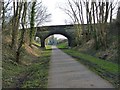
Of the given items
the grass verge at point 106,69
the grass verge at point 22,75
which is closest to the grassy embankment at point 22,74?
the grass verge at point 22,75

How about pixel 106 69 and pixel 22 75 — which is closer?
pixel 22 75

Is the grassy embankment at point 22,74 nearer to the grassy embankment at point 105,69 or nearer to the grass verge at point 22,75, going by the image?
the grass verge at point 22,75

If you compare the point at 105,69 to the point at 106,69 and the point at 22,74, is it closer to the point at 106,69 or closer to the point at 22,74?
the point at 106,69

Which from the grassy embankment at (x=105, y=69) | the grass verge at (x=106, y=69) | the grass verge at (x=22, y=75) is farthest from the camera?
the grassy embankment at (x=105, y=69)

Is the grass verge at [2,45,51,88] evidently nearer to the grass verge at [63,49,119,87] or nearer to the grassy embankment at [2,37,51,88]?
the grassy embankment at [2,37,51,88]

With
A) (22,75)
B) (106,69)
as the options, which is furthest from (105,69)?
(22,75)

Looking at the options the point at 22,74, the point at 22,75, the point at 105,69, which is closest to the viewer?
the point at 22,75

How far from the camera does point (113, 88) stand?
955cm

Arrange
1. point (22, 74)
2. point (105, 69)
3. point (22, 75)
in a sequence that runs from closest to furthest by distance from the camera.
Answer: point (22, 75), point (22, 74), point (105, 69)

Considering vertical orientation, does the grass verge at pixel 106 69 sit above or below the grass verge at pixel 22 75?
below

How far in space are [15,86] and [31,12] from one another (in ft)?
105

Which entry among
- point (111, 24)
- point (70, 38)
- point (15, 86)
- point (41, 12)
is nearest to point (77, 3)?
point (41, 12)

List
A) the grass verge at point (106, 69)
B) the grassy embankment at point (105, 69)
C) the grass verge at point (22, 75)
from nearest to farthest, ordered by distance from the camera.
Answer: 1. the grass verge at point (22, 75)
2. the grass verge at point (106, 69)
3. the grassy embankment at point (105, 69)

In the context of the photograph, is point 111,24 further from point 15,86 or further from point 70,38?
point 70,38
